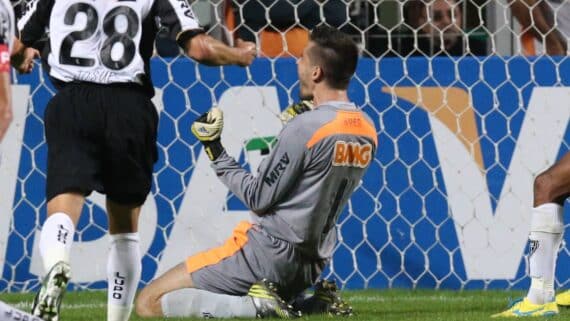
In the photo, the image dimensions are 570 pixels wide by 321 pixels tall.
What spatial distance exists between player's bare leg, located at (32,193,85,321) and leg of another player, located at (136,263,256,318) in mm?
1209

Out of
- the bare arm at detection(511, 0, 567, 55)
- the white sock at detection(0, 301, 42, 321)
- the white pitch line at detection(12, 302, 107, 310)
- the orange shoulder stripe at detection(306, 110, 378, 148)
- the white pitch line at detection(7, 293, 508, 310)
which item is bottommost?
the white sock at detection(0, 301, 42, 321)

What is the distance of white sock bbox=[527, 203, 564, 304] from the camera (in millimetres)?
6387

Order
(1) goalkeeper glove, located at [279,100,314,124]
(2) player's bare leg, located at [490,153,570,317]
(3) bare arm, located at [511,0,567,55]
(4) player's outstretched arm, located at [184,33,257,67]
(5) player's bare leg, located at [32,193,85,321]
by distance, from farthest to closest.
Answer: (3) bare arm, located at [511,0,567,55]
(1) goalkeeper glove, located at [279,100,314,124]
(2) player's bare leg, located at [490,153,570,317]
(4) player's outstretched arm, located at [184,33,257,67]
(5) player's bare leg, located at [32,193,85,321]

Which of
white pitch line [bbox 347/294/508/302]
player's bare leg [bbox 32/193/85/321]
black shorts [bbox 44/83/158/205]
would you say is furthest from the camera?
white pitch line [bbox 347/294/508/302]

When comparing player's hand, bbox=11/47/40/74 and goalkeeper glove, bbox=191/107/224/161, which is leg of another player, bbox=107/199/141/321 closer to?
player's hand, bbox=11/47/40/74

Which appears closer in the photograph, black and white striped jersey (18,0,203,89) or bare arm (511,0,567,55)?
black and white striped jersey (18,0,203,89)

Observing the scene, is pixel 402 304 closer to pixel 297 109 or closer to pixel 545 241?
pixel 545 241

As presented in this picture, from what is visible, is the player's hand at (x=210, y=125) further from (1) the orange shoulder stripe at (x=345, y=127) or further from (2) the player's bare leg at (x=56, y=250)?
(2) the player's bare leg at (x=56, y=250)

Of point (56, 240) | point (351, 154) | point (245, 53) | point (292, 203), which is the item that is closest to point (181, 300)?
point (292, 203)

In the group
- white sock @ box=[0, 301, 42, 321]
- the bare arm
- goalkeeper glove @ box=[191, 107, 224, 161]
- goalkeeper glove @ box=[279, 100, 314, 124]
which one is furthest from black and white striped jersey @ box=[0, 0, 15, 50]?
the bare arm

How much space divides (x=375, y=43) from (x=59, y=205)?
2945mm

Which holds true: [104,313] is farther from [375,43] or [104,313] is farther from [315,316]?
[375,43]

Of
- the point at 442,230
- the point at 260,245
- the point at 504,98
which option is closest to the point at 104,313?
the point at 260,245

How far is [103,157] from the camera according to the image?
5371 mm
